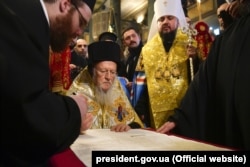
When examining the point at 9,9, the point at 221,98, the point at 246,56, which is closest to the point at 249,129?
the point at 221,98

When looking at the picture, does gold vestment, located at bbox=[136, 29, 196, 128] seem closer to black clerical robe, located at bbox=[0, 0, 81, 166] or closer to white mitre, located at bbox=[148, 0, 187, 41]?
white mitre, located at bbox=[148, 0, 187, 41]

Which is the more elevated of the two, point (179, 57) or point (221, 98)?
point (179, 57)

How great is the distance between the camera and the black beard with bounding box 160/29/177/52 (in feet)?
13.9

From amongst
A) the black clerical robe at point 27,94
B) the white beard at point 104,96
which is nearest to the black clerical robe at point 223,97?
the white beard at point 104,96

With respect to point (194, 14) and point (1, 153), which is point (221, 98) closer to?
point (1, 153)

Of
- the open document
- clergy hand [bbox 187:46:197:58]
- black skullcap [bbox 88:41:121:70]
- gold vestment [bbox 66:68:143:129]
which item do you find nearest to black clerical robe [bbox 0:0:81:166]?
the open document

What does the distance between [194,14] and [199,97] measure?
1033cm

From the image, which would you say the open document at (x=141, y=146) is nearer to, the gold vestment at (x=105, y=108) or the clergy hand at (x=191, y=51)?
the gold vestment at (x=105, y=108)

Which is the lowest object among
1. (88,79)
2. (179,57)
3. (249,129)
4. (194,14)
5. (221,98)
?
(249,129)

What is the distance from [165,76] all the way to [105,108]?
1.01 meters

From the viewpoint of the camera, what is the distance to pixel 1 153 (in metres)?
1.07

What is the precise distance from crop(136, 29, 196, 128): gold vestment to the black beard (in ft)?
0.14

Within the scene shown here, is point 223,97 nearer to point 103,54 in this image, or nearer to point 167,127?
point 167,127

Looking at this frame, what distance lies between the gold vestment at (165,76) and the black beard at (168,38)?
1.7 inches
